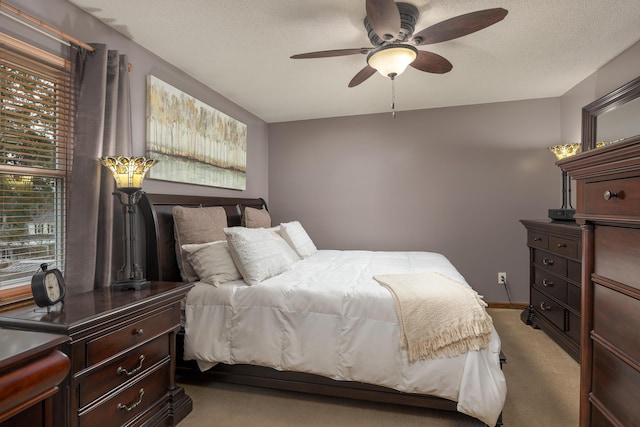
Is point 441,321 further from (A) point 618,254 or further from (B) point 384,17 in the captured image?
(B) point 384,17

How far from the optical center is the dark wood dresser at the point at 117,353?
134cm

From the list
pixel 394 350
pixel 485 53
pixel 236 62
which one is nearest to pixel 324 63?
pixel 236 62

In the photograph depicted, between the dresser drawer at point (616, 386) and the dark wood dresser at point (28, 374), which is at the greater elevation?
the dark wood dresser at point (28, 374)

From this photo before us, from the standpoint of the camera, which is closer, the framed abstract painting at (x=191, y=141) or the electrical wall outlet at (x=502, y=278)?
the framed abstract painting at (x=191, y=141)

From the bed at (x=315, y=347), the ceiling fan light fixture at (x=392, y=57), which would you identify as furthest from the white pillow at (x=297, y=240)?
the ceiling fan light fixture at (x=392, y=57)

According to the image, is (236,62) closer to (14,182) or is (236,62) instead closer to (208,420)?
(14,182)

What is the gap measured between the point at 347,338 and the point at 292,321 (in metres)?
0.35

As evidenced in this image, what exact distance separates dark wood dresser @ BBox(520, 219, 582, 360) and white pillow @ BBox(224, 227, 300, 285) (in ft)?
7.34

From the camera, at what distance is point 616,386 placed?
0.98 meters

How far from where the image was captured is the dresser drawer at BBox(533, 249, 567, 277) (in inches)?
111

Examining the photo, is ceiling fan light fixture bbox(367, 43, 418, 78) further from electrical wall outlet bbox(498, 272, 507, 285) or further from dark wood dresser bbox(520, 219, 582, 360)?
electrical wall outlet bbox(498, 272, 507, 285)

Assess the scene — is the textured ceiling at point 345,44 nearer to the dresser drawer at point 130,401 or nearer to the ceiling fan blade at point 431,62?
the ceiling fan blade at point 431,62

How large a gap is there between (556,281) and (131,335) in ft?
10.7

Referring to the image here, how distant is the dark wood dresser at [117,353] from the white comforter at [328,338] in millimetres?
282
